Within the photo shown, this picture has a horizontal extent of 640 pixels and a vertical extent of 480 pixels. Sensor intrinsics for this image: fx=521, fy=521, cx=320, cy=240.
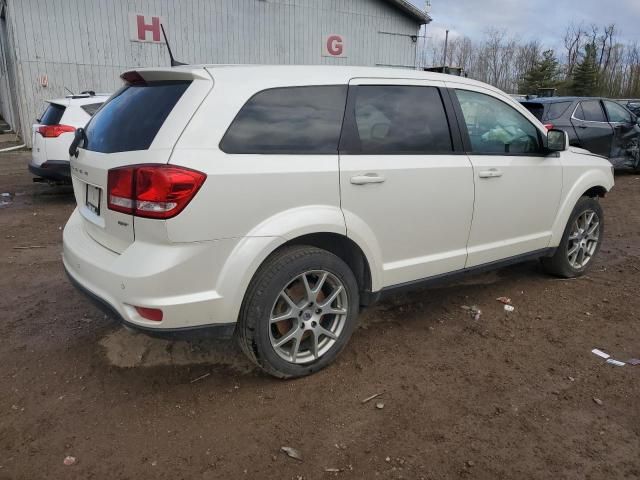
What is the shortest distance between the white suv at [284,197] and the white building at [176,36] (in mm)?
14268

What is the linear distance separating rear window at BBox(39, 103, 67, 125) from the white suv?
18.3 feet

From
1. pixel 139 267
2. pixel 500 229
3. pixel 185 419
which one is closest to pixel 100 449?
pixel 185 419

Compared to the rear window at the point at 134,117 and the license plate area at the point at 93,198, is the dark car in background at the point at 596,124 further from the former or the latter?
the license plate area at the point at 93,198

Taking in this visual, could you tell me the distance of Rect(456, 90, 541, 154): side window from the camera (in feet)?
12.7

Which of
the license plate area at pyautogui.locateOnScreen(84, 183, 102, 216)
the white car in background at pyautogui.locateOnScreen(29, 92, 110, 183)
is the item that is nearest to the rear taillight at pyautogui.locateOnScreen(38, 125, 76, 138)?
the white car in background at pyautogui.locateOnScreen(29, 92, 110, 183)

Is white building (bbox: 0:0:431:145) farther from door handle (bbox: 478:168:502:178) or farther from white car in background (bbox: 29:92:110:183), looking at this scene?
door handle (bbox: 478:168:502:178)

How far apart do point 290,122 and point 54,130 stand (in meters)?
6.50

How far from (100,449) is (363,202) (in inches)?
76.6

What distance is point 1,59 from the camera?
21.8 m

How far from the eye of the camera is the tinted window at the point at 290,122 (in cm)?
280

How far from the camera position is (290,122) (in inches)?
117

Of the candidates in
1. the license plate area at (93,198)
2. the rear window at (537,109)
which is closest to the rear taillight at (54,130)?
the license plate area at (93,198)

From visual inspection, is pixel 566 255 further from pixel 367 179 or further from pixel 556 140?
pixel 367 179

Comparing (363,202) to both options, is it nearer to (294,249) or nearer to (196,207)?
(294,249)
